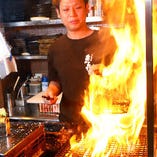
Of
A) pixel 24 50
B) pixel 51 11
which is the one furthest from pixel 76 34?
pixel 24 50

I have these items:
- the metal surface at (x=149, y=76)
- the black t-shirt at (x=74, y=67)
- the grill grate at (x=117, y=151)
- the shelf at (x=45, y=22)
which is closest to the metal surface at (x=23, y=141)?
the grill grate at (x=117, y=151)

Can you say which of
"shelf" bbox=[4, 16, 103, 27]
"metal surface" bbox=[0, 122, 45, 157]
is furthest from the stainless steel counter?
"metal surface" bbox=[0, 122, 45, 157]

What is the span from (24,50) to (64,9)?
3.45ft

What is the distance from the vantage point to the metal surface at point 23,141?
96 cm

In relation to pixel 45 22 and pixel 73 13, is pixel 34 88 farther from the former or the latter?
pixel 73 13

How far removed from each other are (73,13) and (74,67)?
39 centimetres

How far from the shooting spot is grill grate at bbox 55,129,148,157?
3.59ft

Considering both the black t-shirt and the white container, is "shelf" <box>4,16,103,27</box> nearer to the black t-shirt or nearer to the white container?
the black t-shirt

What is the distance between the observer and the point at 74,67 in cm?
200

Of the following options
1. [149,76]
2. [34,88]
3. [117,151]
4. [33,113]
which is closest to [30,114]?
[33,113]

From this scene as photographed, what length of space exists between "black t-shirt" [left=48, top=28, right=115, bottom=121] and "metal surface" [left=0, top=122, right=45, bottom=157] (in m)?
0.80

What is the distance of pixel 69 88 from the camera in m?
2.00

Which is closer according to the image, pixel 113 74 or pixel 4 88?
pixel 113 74

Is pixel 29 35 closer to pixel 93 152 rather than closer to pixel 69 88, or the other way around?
pixel 69 88
